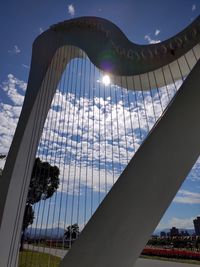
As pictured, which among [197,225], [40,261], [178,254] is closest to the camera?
[40,261]

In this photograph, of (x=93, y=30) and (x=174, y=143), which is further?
(x=93, y=30)

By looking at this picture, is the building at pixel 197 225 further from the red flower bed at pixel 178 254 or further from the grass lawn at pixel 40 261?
the grass lawn at pixel 40 261

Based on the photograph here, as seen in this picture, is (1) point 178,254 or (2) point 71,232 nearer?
(2) point 71,232

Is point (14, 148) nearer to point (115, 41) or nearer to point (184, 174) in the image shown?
point (115, 41)

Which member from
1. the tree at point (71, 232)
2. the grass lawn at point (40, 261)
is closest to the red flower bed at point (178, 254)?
the grass lawn at point (40, 261)

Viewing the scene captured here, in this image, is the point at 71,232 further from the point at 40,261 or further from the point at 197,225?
the point at 197,225

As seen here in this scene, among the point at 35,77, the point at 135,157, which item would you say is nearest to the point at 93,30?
the point at 35,77

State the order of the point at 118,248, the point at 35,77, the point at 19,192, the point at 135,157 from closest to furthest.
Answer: the point at 118,248 → the point at 135,157 → the point at 19,192 → the point at 35,77

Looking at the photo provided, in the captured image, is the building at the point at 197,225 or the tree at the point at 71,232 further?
the building at the point at 197,225

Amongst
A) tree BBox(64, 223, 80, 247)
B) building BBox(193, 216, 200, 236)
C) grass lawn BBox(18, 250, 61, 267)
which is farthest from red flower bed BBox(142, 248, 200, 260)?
building BBox(193, 216, 200, 236)

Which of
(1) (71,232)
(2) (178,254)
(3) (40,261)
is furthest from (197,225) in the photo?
(1) (71,232)

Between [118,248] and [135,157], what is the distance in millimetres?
461

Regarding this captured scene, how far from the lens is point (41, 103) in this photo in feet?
10.6

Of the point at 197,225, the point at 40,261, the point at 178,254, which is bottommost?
the point at 40,261
